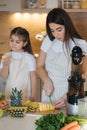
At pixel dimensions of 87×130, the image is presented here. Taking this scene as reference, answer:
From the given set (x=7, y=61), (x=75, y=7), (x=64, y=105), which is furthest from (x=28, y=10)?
(x=64, y=105)

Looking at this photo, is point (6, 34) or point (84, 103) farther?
point (6, 34)

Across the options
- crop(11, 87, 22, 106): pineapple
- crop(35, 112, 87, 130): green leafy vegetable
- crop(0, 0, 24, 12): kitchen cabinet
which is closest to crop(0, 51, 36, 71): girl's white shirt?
crop(11, 87, 22, 106): pineapple

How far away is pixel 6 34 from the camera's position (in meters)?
3.71

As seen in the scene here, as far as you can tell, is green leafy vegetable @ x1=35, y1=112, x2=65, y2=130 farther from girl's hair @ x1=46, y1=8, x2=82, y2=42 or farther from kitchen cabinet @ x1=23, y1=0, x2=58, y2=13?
kitchen cabinet @ x1=23, y1=0, x2=58, y2=13

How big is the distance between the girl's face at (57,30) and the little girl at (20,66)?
325 mm

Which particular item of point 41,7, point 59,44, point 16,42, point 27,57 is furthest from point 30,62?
point 41,7

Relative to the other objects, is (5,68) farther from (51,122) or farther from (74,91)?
(51,122)

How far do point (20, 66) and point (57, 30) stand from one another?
0.47 meters

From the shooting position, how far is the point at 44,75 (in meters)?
1.98

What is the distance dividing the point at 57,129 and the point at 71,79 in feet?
1.04

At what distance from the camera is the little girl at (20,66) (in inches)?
84.7

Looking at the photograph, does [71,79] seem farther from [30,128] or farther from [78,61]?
[30,128]

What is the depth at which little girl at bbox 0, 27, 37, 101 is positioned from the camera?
2.15 m

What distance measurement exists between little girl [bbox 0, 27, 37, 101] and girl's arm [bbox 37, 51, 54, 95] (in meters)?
0.13
